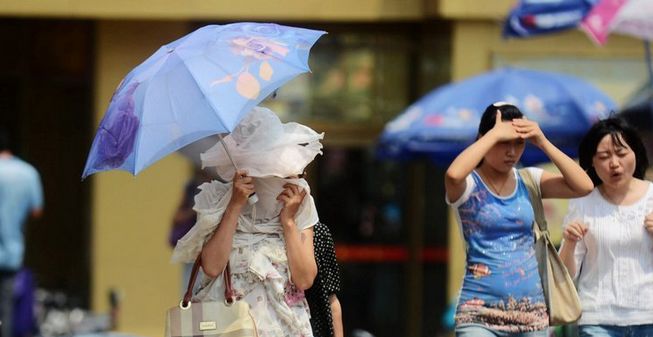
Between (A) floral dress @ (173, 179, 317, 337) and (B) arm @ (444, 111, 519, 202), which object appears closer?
(A) floral dress @ (173, 179, 317, 337)

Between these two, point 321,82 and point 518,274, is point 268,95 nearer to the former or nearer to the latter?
point 518,274

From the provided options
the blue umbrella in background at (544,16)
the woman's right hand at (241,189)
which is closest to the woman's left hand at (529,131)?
the woman's right hand at (241,189)

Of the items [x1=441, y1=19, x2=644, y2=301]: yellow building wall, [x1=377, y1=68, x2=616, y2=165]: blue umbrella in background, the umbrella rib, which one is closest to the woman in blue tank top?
the umbrella rib

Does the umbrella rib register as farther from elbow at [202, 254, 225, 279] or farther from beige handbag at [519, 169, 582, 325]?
beige handbag at [519, 169, 582, 325]

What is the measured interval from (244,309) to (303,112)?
334 inches

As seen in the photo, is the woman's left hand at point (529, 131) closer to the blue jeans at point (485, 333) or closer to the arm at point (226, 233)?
the blue jeans at point (485, 333)

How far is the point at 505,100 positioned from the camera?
34.2 feet

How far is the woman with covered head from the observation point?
573cm

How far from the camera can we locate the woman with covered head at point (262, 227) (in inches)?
226

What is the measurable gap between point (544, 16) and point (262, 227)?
16.9 ft

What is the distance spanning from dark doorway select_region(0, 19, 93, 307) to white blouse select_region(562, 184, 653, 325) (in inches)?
319

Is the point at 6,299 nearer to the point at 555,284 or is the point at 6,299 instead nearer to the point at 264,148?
the point at 555,284

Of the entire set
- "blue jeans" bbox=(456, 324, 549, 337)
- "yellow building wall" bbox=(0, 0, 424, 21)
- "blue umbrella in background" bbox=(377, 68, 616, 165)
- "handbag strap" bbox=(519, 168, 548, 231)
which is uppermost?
"yellow building wall" bbox=(0, 0, 424, 21)

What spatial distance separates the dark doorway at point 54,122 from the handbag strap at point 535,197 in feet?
26.7
